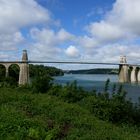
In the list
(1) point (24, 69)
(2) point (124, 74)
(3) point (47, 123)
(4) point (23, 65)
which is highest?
(4) point (23, 65)

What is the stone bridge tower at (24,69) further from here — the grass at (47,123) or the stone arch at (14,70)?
the grass at (47,123)

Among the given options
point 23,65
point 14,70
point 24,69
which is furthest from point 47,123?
point 14,70

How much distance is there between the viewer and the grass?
8891 millimetres

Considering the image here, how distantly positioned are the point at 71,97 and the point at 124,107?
2.66m

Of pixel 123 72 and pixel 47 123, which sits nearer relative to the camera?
pixel 47 123

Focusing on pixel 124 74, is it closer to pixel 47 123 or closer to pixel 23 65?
pixel 23 65

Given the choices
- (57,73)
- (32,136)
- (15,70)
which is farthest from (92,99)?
(57,73)

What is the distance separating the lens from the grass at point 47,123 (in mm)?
8891

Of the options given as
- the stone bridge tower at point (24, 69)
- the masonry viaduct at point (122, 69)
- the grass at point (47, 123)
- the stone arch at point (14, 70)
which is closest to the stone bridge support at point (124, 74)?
the masonry viaduct at point (122, 69)

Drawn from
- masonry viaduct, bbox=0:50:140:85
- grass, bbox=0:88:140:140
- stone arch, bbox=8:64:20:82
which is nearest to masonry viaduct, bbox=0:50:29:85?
masonry viaduct, bbox=0:50:140:85

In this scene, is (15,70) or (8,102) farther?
(15,70)

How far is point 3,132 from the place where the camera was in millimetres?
9000

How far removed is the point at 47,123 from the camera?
1062cm

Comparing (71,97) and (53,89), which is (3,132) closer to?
(71,97)
